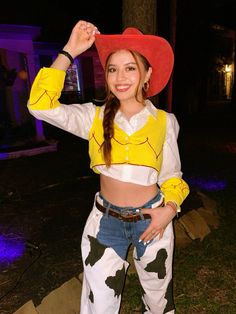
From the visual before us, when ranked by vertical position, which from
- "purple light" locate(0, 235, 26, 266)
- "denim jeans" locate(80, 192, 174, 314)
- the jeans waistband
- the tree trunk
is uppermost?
the tree trunk

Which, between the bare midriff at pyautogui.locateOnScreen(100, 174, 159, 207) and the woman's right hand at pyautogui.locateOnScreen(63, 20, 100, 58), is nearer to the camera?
the woman's right hand at pyautogui.locateOnScreen(63, 20, 100, 58)

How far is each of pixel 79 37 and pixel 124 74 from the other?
347 mm

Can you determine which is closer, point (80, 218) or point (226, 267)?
point (226, 267)

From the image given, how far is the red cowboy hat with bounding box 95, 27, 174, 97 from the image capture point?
1909 millimetres

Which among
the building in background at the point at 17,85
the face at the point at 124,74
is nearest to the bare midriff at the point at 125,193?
the face at the point at 124,74

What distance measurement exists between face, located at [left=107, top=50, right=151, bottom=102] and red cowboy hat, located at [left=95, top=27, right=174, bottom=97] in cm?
6

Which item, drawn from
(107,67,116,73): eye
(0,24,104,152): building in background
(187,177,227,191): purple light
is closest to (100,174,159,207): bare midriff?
(107,67,116,73): eye

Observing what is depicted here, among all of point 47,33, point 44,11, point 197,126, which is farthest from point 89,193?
point 44,11

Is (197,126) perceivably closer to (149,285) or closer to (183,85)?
(183,85)

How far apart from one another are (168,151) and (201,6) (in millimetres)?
16171

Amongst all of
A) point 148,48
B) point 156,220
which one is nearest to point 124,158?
point 156,220

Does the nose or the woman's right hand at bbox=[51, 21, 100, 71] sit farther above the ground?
the woman's right hand at bbox=[51, 21, 100, 71]

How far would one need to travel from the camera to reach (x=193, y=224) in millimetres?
4230

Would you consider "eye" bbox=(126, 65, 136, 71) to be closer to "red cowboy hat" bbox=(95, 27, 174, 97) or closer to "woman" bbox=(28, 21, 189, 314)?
"woman" bbox=(28, 21, 189, 314)
